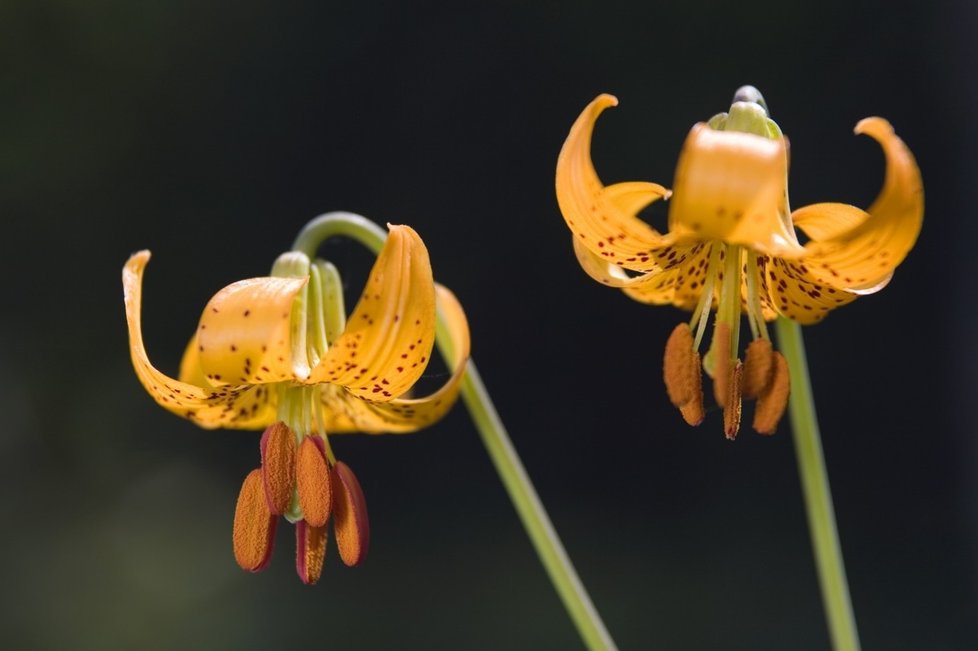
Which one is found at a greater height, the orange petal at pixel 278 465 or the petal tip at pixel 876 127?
the petal tip at pixel 876 127

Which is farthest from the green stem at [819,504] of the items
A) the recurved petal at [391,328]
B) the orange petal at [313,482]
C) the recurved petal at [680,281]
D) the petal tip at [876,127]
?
the orange petal at [313,482]

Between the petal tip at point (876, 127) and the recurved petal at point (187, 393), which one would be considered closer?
the petal tip at point (876, 127)

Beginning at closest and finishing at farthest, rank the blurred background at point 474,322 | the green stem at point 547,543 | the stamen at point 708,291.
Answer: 1. the green stem at point 547,543
2. the stamen at point 708,291
3. the blurred background at point 474,322

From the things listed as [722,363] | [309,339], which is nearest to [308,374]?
[309,339]

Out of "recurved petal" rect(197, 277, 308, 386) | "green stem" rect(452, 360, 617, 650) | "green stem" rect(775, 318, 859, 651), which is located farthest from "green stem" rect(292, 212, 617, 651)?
"green stem" rect(775, 318, 859, 651)

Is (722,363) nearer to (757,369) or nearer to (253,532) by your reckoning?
(757,369)

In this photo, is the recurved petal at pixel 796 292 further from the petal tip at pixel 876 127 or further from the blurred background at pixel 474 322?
the blurred background at pixel 474 322

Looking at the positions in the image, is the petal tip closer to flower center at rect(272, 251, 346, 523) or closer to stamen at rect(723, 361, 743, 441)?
stamen at rect(723, 361, 743, 441)
